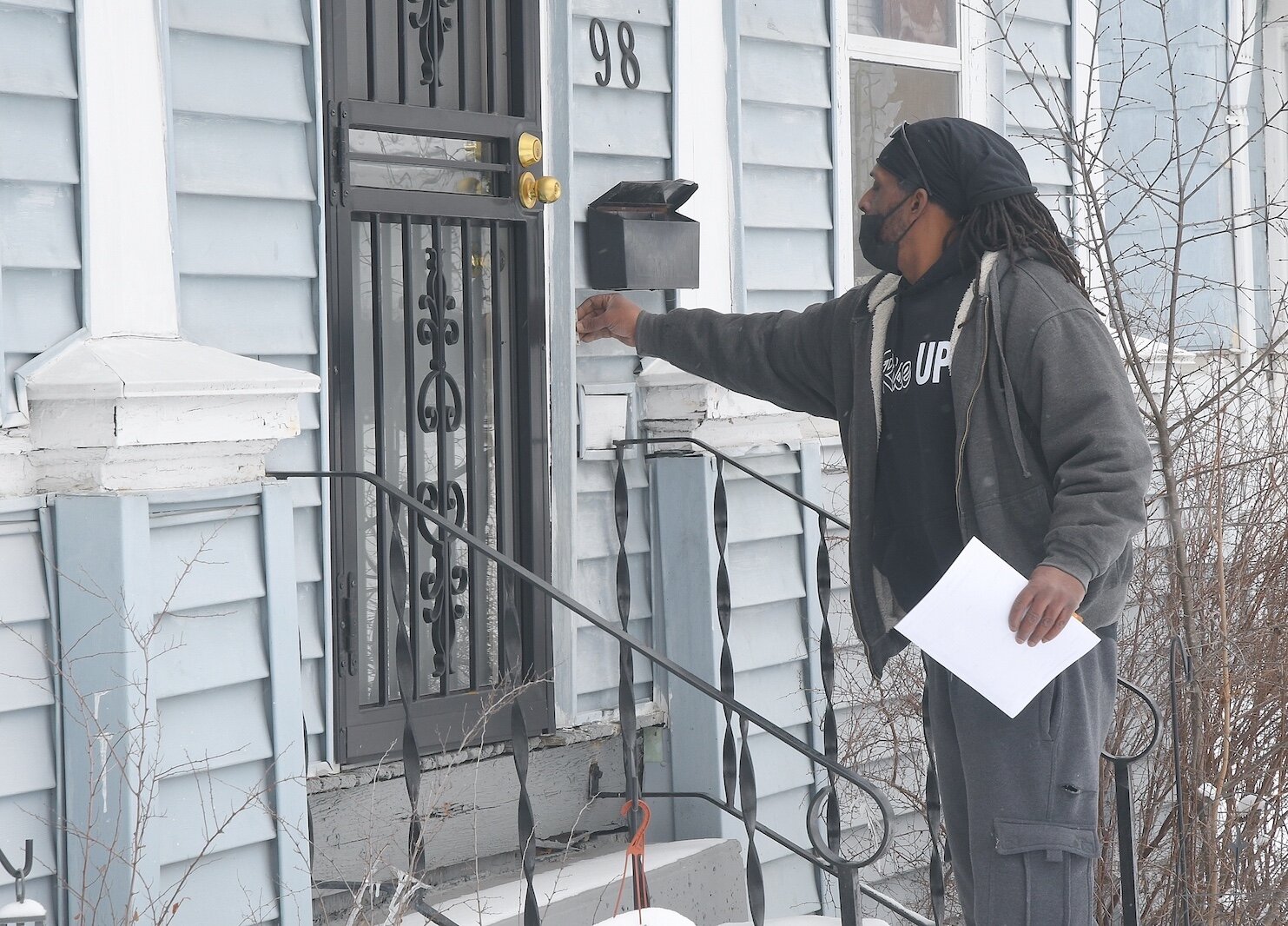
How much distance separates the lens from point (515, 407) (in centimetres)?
400

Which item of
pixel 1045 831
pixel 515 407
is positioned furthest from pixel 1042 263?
pixel 515 407

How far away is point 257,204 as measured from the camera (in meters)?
3.31

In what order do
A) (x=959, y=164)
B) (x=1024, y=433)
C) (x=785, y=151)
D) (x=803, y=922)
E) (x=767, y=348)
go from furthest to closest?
(x=785, y=151) < (x=803, y=922) < (x=767, y=348) < (x=959, y=164) < (x=1024, y=433)

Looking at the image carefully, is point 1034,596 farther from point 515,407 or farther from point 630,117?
point 630,117

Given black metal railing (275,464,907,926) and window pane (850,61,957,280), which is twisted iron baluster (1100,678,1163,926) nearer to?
black metal railing (275,464,907,926)

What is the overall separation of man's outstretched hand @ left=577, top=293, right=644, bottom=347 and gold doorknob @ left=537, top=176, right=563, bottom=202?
0.98 ft

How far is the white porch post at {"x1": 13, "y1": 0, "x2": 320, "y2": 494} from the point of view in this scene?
2.76m

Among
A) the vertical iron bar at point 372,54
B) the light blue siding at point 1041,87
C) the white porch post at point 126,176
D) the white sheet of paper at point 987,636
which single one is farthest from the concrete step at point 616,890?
the light blue siding at point 1041,87

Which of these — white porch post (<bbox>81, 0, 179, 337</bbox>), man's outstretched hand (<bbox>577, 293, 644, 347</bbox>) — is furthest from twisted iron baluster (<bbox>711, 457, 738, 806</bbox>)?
white porch post (<bbox>81, 0, 179, 337</bbox>)

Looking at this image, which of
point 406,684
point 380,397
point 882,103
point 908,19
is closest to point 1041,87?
point 908,19

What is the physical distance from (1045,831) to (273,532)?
1717mm

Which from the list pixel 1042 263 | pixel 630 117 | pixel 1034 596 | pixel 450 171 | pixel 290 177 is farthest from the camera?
pixel 630 117

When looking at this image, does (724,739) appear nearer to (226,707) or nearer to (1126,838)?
(1126,838)

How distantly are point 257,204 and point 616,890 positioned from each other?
6.53 feet
